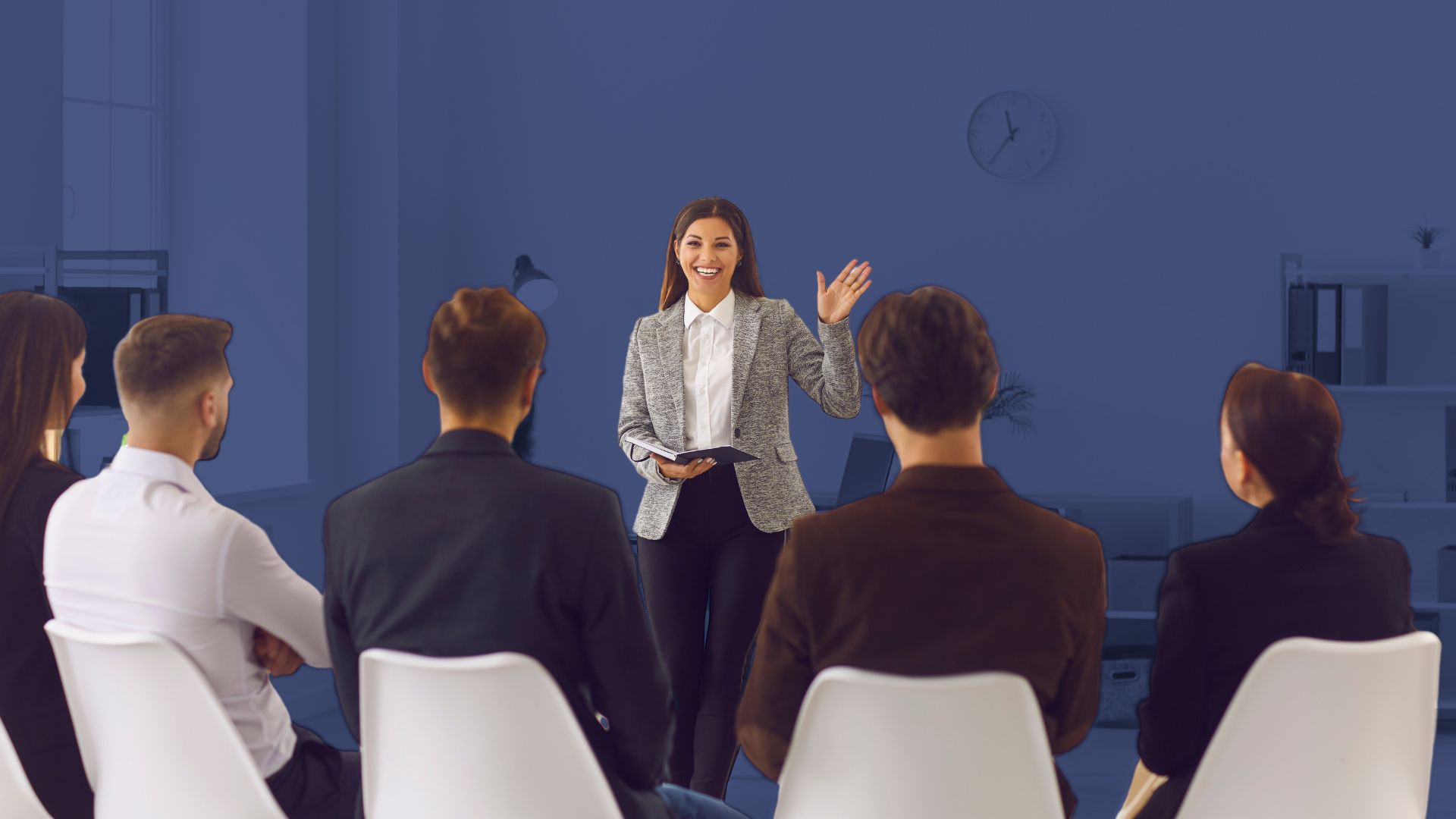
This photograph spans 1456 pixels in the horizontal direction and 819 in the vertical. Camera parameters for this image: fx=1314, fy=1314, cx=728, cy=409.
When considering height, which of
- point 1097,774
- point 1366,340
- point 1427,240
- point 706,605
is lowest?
point 1097,774

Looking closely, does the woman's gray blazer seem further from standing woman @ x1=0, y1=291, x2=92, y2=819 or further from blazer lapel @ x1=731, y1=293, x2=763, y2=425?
standing woman @ x1=0, y1=291, x2=92, y2=819

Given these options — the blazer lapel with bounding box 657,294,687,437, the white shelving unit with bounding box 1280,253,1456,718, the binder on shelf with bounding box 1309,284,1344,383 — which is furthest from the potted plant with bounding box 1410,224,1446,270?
the blazer lapel with bounding box 657,294,687,437

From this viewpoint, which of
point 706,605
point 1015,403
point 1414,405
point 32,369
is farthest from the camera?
point 1015,403

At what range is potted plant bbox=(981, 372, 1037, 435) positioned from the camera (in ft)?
16.6

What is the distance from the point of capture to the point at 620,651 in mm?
1539

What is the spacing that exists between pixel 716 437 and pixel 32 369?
1.26 m

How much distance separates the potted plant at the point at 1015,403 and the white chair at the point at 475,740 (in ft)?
12.5

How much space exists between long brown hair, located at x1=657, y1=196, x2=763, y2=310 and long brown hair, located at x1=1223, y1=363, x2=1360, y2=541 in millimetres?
1238

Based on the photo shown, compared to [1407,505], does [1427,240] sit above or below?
above

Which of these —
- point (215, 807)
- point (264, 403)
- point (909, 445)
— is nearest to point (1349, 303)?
point (909, 445)

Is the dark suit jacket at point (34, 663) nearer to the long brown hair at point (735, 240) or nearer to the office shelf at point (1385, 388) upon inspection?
the long brown hair at point (735, 240)

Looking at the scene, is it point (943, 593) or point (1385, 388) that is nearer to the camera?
point (943, 593)

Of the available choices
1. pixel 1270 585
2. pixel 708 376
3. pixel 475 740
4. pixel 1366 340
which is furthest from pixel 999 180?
pixel 475 740

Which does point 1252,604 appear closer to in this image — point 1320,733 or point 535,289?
point 1320,733
